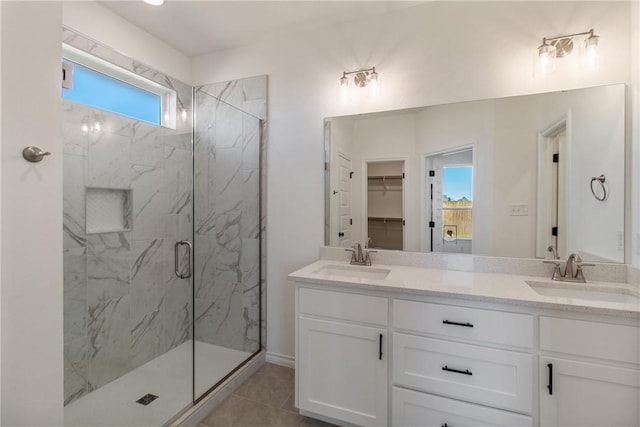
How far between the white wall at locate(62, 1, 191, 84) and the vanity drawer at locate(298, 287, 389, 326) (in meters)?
2.15

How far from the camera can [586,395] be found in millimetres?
1228

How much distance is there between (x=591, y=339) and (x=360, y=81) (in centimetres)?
193

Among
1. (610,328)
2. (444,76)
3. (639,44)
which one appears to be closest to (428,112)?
(444,76)

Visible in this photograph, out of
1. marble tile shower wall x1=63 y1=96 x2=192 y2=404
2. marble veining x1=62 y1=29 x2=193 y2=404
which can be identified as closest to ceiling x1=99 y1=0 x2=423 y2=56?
marble veining x1=62 y1=29 x2=193 y2=404

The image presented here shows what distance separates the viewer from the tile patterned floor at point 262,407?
173 centimetres

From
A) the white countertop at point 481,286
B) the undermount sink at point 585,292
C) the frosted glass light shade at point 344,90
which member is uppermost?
the frosted glass light shade at point 344,90

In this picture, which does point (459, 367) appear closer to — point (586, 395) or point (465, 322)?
point (465, 322)

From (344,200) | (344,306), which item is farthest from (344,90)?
(344,306)

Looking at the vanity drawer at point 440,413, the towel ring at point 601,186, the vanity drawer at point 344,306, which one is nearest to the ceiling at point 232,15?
the towel ring at point 601,186

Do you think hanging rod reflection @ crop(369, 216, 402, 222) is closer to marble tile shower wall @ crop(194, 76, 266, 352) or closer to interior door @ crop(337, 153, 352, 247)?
interior door @ crop(337, 153, 352, 247)

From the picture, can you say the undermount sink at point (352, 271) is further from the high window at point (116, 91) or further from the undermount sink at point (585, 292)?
the high window at point (116, 91)

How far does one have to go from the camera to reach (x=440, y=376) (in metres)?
1.42

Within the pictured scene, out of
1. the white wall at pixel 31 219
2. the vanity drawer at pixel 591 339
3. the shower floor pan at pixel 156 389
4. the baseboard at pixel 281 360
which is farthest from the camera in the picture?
the baseboard at pixel 281 360

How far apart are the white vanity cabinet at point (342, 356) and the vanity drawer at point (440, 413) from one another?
0.25ft
